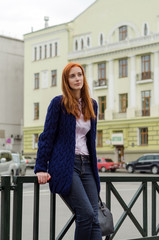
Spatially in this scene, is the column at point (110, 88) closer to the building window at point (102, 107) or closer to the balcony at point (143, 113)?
the building window at point (102, 107)

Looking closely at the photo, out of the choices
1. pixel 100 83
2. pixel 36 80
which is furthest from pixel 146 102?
pixel 36 80

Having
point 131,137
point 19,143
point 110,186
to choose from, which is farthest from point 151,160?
point 110,186

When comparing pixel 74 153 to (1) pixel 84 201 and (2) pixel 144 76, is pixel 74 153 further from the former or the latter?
(2) pixel 144 76

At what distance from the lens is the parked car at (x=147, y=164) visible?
40.1 metres

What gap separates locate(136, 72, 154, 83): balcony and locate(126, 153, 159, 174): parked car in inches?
386

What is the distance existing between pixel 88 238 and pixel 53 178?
610mm

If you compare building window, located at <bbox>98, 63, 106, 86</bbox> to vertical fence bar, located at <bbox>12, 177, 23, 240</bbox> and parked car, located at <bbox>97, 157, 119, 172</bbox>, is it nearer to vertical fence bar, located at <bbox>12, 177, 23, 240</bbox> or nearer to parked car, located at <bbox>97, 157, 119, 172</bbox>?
parked car, located at <bbox>97, 157, 119, 172</bbox>

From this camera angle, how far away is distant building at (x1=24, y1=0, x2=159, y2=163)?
4853 centimetres

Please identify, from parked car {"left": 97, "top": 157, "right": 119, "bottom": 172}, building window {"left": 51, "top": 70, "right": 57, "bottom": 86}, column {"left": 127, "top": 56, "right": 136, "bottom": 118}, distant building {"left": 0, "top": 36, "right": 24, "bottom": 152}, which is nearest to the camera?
parked car {"left": 97, "top": 157, "right": 119, "bottom": 172}

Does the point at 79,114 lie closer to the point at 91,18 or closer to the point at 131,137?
the point at 131,137

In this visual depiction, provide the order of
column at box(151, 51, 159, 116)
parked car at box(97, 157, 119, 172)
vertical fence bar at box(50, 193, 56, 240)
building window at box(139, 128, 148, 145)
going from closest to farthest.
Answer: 1. vertical fence bar at box(50, 193, 56, 240)
2. parked car at box(97, 157, 119, 172)
3. building window at box(139, 128, 148, 145)
4. column at box(151, 51, 159, 116)

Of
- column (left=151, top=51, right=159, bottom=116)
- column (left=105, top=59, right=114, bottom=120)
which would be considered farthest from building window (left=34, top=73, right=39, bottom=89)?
column (left=151, top=51, right=159, bottom=116)

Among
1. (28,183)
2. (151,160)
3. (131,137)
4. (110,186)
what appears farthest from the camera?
(131,137)

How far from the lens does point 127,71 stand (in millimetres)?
51000
